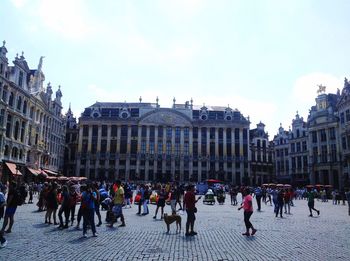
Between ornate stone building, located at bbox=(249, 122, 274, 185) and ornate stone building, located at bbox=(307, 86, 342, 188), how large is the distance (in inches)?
925

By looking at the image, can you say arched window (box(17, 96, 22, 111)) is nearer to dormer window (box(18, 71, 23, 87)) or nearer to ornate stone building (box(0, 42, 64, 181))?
ornate stone building (box(0, 42, 64, 181))

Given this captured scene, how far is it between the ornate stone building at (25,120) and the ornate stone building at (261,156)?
50.5 metres

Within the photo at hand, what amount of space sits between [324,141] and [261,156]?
1095 inches

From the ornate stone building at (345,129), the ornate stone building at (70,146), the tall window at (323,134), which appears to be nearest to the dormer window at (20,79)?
the ornate stone building at (70,146)

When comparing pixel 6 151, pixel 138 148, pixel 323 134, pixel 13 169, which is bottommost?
pixel 13 169

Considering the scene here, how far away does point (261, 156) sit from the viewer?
8981 cm

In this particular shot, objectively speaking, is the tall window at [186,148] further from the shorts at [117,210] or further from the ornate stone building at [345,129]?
the shorts at [117,210]

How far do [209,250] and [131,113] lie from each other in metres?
73.8

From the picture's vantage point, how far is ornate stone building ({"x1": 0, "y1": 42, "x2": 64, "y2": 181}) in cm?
4422

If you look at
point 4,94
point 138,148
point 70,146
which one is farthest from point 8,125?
point 70,146

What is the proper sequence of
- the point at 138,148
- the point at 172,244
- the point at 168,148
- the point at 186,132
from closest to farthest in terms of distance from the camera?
the point at 172,244
the point at 138,148
the point at 168,148
the point at 186,132

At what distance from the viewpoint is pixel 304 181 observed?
73438mm

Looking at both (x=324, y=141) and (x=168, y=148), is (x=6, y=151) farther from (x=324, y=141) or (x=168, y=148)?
(x=324, y=141)

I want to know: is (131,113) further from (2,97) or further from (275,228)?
(275,228)
